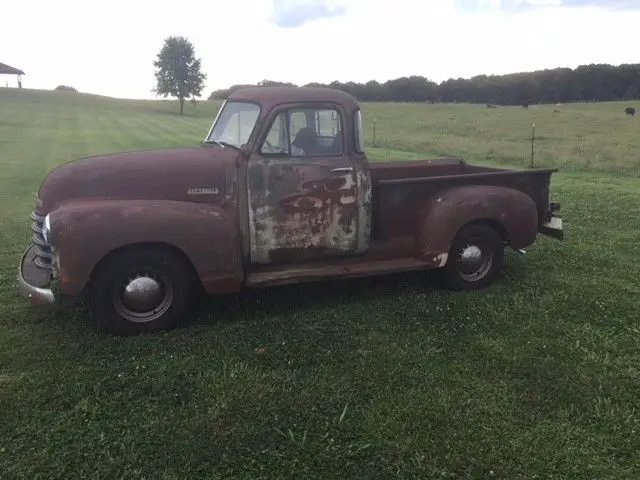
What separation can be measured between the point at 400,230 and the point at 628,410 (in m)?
2.53

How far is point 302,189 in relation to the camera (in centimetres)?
480

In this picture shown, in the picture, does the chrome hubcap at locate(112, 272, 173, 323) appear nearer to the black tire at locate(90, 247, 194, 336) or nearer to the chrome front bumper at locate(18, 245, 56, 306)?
the black tire at locate(90, 247, 194, 336)

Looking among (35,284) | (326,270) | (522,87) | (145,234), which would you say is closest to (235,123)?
(145,234)

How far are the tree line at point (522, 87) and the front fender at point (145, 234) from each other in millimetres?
63415

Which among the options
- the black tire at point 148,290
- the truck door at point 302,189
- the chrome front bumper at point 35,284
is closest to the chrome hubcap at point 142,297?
the black tire at point 148,290

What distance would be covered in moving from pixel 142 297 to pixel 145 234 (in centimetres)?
55

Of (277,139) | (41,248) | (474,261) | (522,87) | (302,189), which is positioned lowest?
(474,261)

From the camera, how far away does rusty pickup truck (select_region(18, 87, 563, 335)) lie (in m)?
4.29

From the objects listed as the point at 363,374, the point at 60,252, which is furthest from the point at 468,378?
the point at 60,252

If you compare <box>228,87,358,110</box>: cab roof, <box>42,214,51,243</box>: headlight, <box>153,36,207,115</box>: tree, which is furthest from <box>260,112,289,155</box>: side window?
<box>153,36,207,115</box>: tree

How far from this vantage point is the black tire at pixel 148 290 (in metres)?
4.29

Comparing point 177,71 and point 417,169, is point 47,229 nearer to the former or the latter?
point 417,169

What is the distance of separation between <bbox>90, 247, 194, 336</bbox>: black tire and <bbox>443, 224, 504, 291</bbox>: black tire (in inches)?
101

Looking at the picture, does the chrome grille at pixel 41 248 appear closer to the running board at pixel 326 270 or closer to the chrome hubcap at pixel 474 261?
the running board at pixel 326 270
